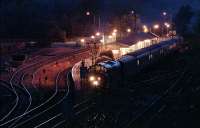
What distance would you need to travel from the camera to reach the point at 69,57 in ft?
193

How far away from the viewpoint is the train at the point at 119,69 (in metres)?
35.5

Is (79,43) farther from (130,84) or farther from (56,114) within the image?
(56,114)

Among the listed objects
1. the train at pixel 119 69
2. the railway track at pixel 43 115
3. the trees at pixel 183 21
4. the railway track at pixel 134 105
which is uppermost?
the trees at pixel 183 21

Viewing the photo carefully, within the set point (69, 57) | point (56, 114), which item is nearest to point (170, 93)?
point (56, 114)

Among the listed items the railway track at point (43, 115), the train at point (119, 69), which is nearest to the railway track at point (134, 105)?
the train at point (119, 69)

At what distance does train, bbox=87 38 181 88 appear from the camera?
35.5 meters

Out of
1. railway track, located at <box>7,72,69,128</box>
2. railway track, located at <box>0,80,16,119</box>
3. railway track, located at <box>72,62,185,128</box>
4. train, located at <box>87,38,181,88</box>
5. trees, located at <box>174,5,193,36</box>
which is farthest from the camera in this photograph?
trees, located at <box>174,5,193,36</box>

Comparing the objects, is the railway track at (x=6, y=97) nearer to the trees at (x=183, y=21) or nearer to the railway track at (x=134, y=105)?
the railway track at (x=134, y=105)

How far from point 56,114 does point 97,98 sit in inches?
169

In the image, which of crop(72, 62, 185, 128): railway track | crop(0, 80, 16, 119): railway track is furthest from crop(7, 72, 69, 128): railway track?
crop(72, 62, 185, 128): railway track

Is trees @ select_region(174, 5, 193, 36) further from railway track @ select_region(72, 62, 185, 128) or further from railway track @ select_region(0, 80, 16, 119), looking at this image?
railway track @ select_region(0, 80, 16, 119)

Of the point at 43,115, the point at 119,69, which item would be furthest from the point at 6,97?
the point at 119,69

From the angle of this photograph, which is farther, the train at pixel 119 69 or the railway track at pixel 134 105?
the train at pixel 119 69

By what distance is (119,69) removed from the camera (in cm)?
3762
